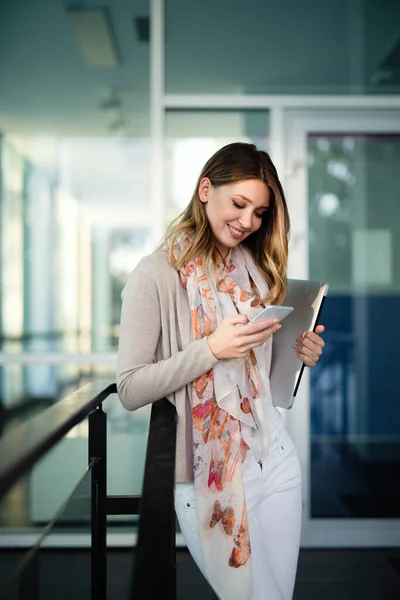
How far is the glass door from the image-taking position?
3484 mm

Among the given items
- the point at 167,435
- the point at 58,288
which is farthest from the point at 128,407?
the point at 58,288

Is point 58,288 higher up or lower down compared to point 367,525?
higher up

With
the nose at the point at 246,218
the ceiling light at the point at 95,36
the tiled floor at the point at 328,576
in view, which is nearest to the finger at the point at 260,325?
the nose at the point at 246,218

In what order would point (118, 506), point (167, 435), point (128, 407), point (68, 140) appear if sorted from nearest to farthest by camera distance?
1. point (167, 435)
2. point (128, 407)
3. point (118, 506)
4. point (68, 140)

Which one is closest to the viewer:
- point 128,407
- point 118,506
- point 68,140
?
point 128,407

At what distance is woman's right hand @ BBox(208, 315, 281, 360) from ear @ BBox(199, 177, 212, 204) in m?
0.33

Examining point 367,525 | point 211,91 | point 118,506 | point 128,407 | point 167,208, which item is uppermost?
point 211,91

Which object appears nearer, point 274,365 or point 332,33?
point 274,365

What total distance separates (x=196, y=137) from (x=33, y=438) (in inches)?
113

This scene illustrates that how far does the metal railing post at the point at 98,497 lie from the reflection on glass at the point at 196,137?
6.32 feet

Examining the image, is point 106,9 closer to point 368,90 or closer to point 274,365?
point 368,90

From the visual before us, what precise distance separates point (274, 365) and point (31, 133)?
228 centimetres

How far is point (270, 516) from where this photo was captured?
1.50 metres

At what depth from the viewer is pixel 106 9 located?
3.44 meters
